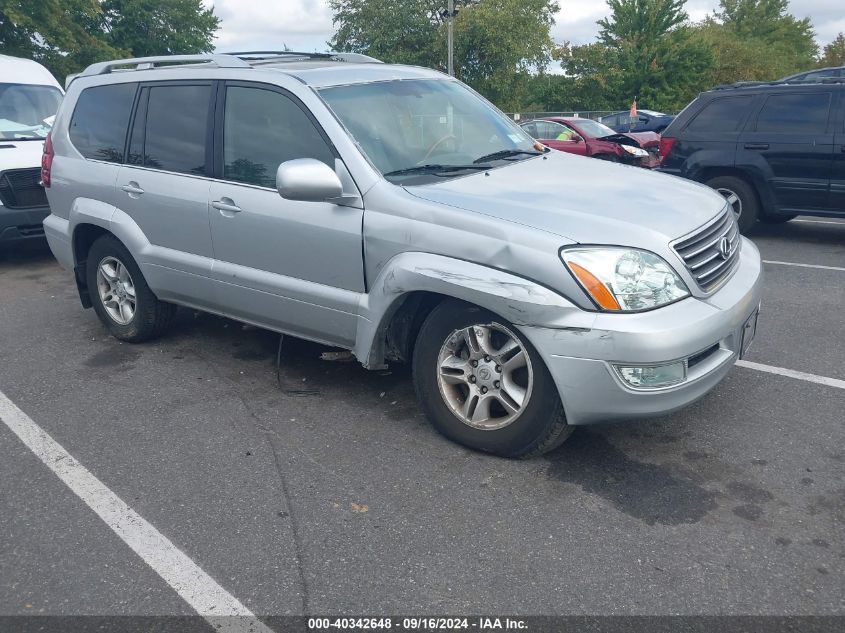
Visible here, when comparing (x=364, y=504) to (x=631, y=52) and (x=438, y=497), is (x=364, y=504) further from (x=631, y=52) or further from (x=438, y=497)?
(x=631, y=52)

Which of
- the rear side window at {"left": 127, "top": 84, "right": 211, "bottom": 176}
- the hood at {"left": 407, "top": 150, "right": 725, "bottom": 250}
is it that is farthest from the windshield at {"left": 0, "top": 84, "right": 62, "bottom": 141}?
the hood at {"left": 407, "top": 150, "right": 725, "bottom": 250}

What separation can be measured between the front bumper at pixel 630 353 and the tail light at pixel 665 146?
6.41 meters

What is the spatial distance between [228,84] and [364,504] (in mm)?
2642

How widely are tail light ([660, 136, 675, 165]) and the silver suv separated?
199 inches

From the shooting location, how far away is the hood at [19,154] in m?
8.15

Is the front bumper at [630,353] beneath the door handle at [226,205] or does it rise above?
beneath

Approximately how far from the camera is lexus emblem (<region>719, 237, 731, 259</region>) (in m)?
3.80

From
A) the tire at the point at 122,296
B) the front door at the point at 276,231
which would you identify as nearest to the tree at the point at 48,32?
the tire at the point at 122,296

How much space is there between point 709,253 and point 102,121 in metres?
4.11

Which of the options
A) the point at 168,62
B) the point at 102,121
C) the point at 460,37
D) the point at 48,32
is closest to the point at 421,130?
the point at 168,62

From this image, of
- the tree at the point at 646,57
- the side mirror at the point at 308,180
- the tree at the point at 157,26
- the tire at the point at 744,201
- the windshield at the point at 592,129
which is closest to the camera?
the side mirror at the point at 308,180

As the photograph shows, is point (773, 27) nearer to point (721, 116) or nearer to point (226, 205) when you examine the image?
point (721, 116)

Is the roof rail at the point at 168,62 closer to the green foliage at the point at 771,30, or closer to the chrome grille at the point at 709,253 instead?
the chrome grille at the point at 709,253

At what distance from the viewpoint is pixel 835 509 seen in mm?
3168
